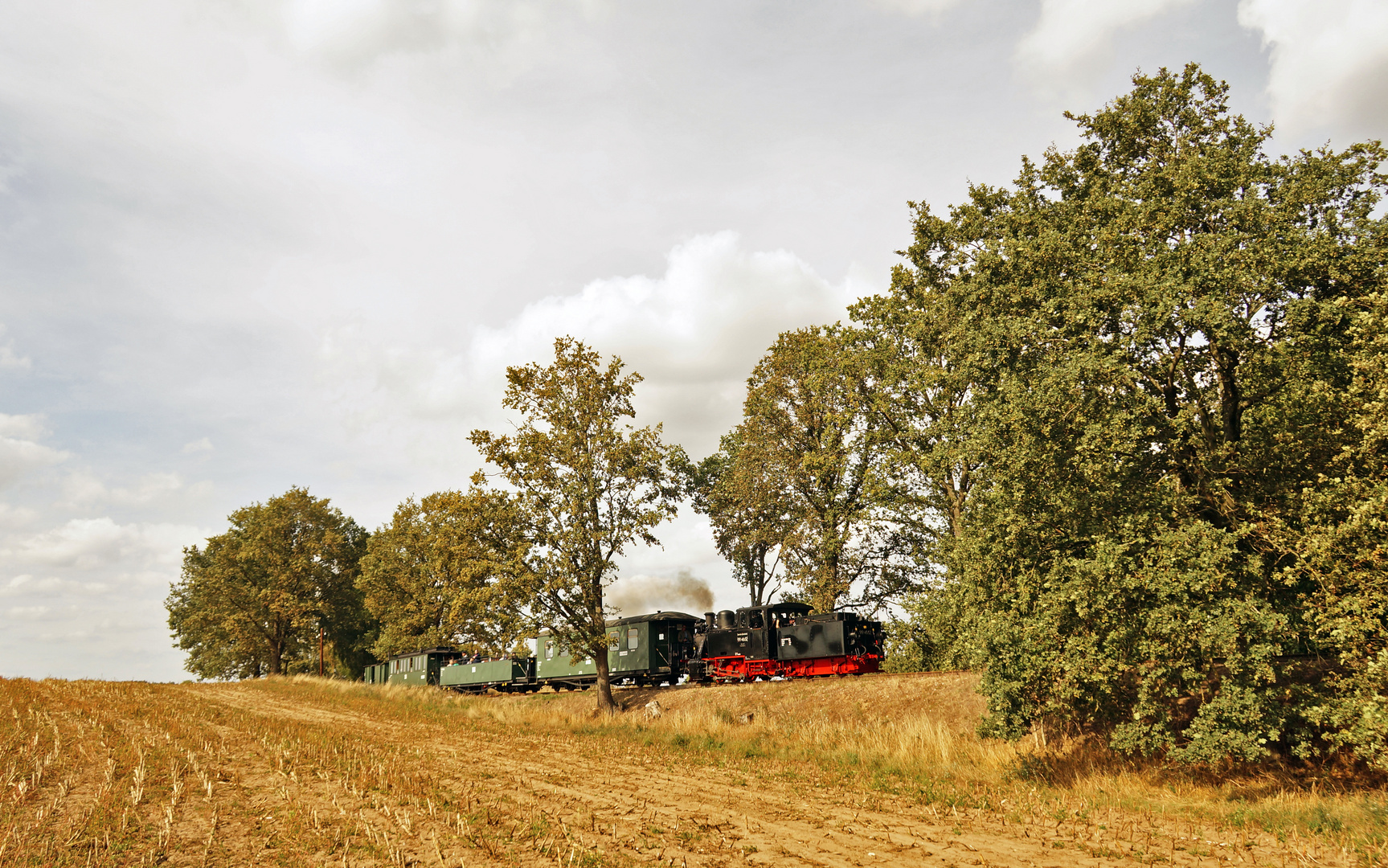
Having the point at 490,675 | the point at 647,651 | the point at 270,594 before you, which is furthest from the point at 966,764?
the point at 270,594

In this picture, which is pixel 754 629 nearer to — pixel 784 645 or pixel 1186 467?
pixel 784 645

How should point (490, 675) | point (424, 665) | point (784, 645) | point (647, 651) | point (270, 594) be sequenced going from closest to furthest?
point (784, 645) < point (647, 651) < point (490, 675) < point (424, 665) < point (270, 594)

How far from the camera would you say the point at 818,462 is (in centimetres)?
3594

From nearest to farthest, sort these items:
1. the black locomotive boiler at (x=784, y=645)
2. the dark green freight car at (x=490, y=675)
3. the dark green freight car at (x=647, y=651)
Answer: the black locomotive boiler at (x=784, y=645), the dark green freight car at (x=647, y=651), the dark green freight car at (x=490, y=675)

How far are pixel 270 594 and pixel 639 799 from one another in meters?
60.1

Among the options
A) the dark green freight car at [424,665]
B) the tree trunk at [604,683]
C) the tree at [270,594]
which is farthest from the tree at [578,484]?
the tree at [270,594]

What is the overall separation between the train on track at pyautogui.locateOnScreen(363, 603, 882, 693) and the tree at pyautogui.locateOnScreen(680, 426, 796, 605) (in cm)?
510

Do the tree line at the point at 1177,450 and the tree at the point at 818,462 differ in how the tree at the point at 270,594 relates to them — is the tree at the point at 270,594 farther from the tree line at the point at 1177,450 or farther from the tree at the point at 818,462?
the tree line at the point at 1177,450

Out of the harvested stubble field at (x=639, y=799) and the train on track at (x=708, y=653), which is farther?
the train on track at (x=708, y=653)

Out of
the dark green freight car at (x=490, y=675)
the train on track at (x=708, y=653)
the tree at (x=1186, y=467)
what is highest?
the tree at (x=1186, y=467)

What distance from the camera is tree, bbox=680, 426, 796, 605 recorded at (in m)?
39.2

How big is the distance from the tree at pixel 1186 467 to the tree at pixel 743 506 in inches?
813

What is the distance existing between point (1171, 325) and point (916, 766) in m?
11.1

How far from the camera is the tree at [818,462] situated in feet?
118
